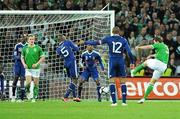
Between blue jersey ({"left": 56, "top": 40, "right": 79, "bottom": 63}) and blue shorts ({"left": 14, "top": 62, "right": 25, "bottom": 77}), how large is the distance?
1787mm

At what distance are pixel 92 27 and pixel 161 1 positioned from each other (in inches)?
231

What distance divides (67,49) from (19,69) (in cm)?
221

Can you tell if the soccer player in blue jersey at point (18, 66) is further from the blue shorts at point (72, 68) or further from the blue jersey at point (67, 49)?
the blue shorts at point (72, 68)

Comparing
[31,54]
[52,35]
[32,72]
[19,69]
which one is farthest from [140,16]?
[32,72]

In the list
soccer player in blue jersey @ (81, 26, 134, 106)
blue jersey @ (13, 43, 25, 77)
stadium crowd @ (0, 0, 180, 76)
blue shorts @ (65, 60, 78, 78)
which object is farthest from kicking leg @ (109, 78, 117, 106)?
stadium crowd @ (0, 0, 180, 76)

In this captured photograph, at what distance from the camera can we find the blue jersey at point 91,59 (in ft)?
78.9

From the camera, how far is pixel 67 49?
2277cm

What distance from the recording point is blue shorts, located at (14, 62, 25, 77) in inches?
940

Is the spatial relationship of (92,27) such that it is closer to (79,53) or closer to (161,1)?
(79,53)

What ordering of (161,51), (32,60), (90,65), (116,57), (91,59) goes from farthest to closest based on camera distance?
(90,65)
(91,59)
(32,60)
(161,51)
(116,57)

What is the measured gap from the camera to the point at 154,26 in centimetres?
2797

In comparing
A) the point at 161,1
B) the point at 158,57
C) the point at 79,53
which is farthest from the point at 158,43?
the point at 161,1

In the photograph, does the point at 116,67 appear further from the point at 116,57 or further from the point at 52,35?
the point at 52,35

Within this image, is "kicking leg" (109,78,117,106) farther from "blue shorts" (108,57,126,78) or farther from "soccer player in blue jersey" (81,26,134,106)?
"blue shorts" (108,57,126,78)
